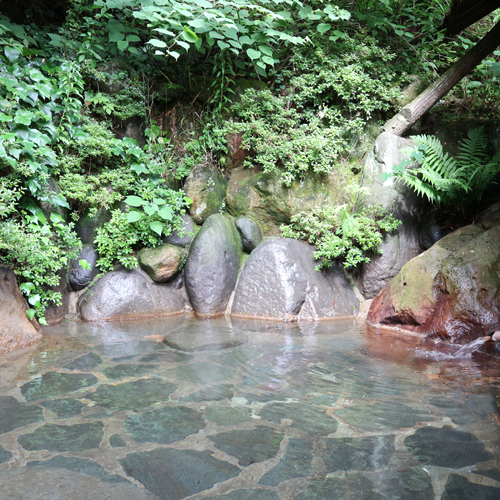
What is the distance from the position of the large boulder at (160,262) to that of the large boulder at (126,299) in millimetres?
120

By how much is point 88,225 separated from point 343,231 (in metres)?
3.71

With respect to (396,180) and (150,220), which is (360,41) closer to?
(396,180)

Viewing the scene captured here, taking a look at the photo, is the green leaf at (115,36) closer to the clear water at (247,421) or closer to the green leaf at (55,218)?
the green leaf at (55,218)

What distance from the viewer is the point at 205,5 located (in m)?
5.32

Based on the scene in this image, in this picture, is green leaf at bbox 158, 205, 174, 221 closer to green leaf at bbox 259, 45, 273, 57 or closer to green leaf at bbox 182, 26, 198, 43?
green leaf at bbox 182, 26, 198, 43

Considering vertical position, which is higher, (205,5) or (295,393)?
(205,5)

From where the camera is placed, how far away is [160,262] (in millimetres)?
5887

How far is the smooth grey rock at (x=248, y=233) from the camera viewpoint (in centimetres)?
635

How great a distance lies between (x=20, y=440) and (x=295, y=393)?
1888 mm

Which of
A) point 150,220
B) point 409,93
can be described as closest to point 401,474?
point 150,220

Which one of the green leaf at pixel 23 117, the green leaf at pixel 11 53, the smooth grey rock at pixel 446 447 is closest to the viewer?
the smooth grey rock at pixel 446 447

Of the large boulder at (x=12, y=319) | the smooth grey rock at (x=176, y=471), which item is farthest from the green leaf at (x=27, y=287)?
the smooth grey rock at (x=176, y=471)

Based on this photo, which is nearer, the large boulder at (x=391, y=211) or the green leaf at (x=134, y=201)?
the green leaf at (x=134, y=201)

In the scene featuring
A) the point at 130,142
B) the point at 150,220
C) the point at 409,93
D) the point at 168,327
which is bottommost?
the point at 168,327
